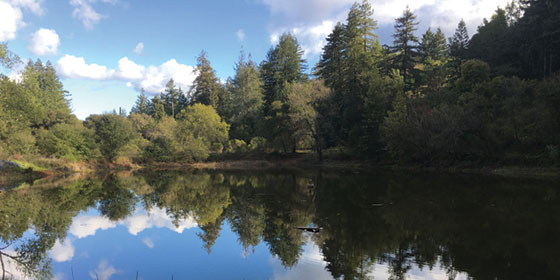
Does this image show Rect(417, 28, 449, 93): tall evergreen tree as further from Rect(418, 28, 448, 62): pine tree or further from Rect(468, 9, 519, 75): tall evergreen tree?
Rect(468, 9, 519, 75): tall evergreen tree

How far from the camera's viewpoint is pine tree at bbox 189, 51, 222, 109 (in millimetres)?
78475

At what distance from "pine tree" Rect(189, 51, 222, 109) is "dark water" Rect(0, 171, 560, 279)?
59.6m

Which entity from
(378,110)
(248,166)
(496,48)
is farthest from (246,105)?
(496,48)

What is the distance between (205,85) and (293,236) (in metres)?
72.6

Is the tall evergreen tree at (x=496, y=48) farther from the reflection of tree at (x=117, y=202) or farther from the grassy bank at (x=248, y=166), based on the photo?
the reflection of tree at (x=117, y=202)

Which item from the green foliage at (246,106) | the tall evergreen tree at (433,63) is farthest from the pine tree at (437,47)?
the green foliage at (246,106)

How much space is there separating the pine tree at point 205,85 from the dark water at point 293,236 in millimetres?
59565

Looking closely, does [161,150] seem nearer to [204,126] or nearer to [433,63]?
[204,126]

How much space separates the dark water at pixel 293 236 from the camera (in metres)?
8.68

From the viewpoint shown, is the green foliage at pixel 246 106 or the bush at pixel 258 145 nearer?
the bush at pixel 258 145

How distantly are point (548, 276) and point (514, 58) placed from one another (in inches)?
1846

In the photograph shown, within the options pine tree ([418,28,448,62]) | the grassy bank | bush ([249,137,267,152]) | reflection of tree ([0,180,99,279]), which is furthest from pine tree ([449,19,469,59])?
reflection of tree ([0,180,99,279])

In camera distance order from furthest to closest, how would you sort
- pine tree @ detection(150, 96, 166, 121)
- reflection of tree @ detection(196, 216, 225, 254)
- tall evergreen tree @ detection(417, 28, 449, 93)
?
pine tree @ detection(150, 96, 166, 121), tall evergreen tree @ detection(417, 28, 449, 93), reflection of tree @ detection(196, 216, 225, 254)

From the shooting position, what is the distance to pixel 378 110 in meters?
41.5
